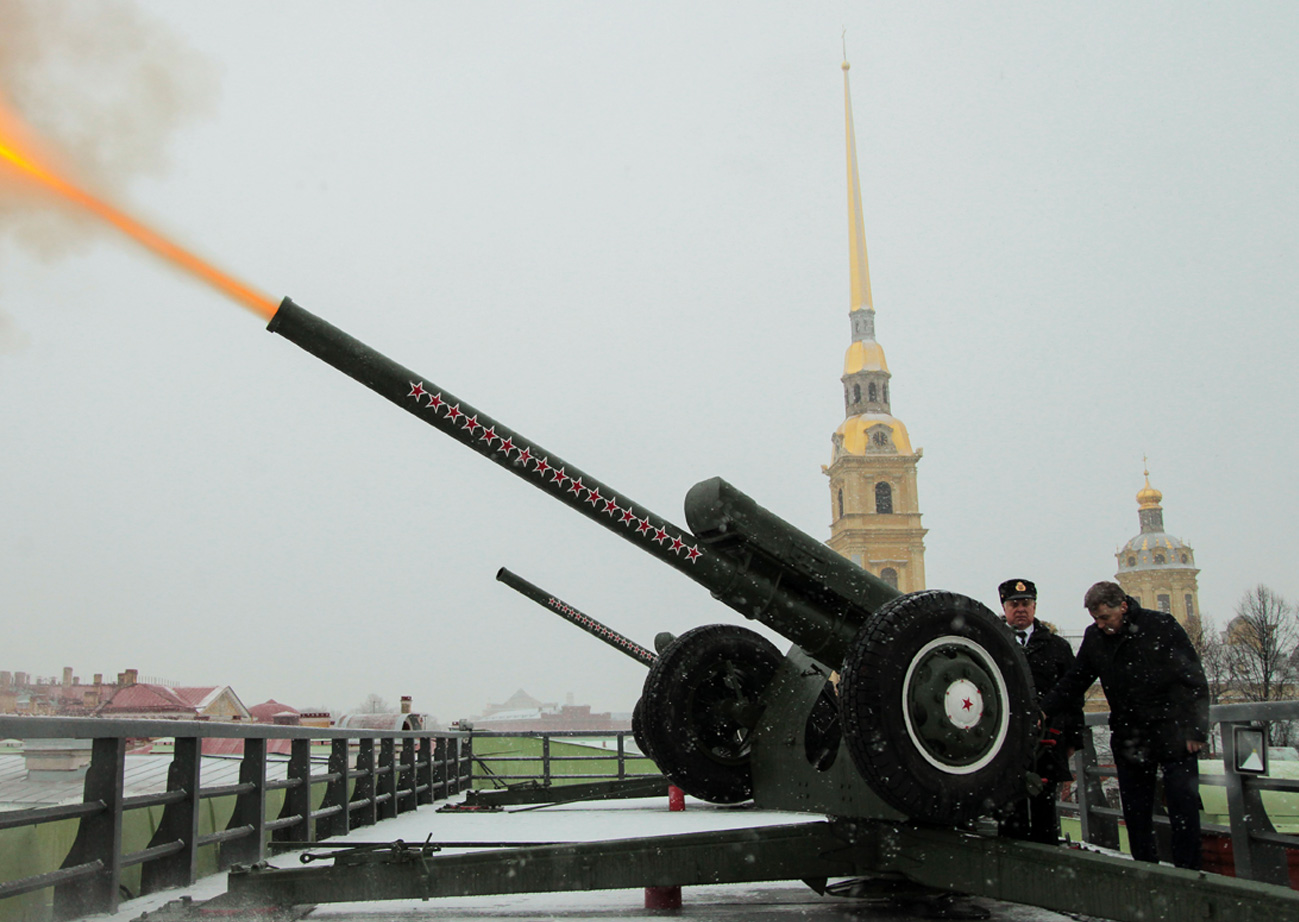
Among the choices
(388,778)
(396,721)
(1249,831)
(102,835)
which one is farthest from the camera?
(396,721)

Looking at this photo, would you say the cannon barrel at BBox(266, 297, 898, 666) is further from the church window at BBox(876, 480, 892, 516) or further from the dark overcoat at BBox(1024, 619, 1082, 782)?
the church window at BBox(876, 480, 892, 516)

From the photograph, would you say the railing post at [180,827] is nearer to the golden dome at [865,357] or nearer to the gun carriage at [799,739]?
the gun carriage at [799,739]

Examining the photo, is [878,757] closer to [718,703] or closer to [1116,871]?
[1116,871]

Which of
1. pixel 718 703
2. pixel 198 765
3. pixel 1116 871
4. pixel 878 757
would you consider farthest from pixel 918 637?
pixel 198 765

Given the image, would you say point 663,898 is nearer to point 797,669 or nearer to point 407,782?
point 797,669

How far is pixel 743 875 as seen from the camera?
4219 millimetres

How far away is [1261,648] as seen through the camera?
144ft

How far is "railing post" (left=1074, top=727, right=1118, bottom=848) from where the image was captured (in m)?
6.91

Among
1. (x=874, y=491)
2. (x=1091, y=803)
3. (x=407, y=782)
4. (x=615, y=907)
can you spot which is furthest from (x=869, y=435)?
(x=615, y=907)

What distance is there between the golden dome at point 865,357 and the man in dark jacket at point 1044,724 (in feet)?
272

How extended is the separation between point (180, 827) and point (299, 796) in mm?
1949

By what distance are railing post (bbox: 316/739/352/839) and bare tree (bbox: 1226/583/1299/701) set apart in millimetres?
→ 41547

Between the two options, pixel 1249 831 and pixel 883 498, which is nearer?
pixel 1249 831

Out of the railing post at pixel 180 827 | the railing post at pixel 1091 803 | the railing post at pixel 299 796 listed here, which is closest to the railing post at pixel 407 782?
the railing post at pixel 299 796
